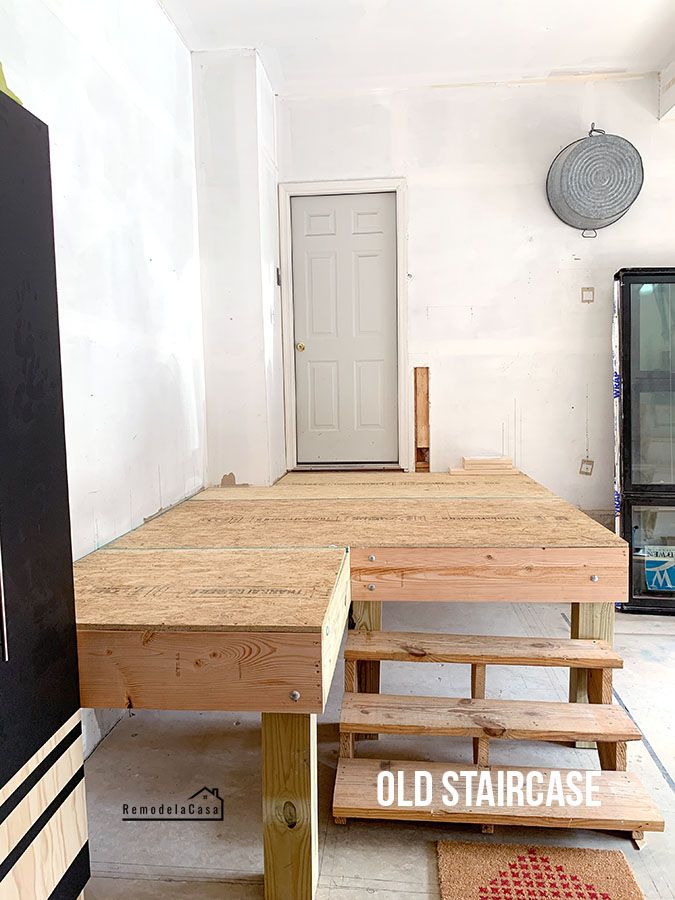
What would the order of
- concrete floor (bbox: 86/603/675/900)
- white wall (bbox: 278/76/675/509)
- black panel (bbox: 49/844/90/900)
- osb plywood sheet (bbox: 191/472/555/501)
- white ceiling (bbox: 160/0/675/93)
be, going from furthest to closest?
white wall (bbox: 278/76/675/509)
white ceiling (bbox: 160/0/675/93)
osb plywood sheet (bbox: 191/472/555/501)
concrete floor (bbox: 86/603/675/900)
black panel (bbox: 49/844/90/900)

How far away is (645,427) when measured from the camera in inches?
161

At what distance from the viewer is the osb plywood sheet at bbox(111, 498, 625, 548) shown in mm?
2281

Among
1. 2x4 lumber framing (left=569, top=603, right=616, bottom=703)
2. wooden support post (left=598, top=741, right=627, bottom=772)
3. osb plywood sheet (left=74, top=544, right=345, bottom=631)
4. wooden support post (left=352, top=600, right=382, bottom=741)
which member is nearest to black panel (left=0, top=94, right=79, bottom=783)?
osb plywood sheet (left=74, top=544, right=345, bottom=631)

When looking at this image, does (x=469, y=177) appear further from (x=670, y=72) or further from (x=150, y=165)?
(x=150, y=165)

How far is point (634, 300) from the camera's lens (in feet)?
13.3

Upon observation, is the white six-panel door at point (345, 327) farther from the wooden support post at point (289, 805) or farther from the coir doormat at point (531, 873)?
the wooden support post at point (289, 805)

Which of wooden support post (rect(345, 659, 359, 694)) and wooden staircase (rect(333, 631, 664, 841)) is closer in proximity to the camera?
wooden staircase (rect(333, 631, 664, 841))

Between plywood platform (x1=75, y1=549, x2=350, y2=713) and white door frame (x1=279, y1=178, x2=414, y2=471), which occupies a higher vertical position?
white door frame (x1=279, y1=178, x2=414, y2=471)

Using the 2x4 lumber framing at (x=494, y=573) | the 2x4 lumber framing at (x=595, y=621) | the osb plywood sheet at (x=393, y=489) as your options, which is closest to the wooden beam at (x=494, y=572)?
the 2x4 lumber framing at (x=494, y=573)

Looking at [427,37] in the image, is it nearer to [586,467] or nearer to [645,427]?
[645,427]

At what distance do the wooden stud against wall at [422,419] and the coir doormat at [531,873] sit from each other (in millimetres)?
2860

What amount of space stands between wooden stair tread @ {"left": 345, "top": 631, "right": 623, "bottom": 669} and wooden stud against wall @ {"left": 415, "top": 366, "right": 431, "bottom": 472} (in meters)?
2.22

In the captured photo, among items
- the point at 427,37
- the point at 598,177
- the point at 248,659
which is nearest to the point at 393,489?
the point at 248,659

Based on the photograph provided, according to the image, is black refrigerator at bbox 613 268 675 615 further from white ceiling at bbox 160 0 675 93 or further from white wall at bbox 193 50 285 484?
white wall at bbox 193 50 285 484
